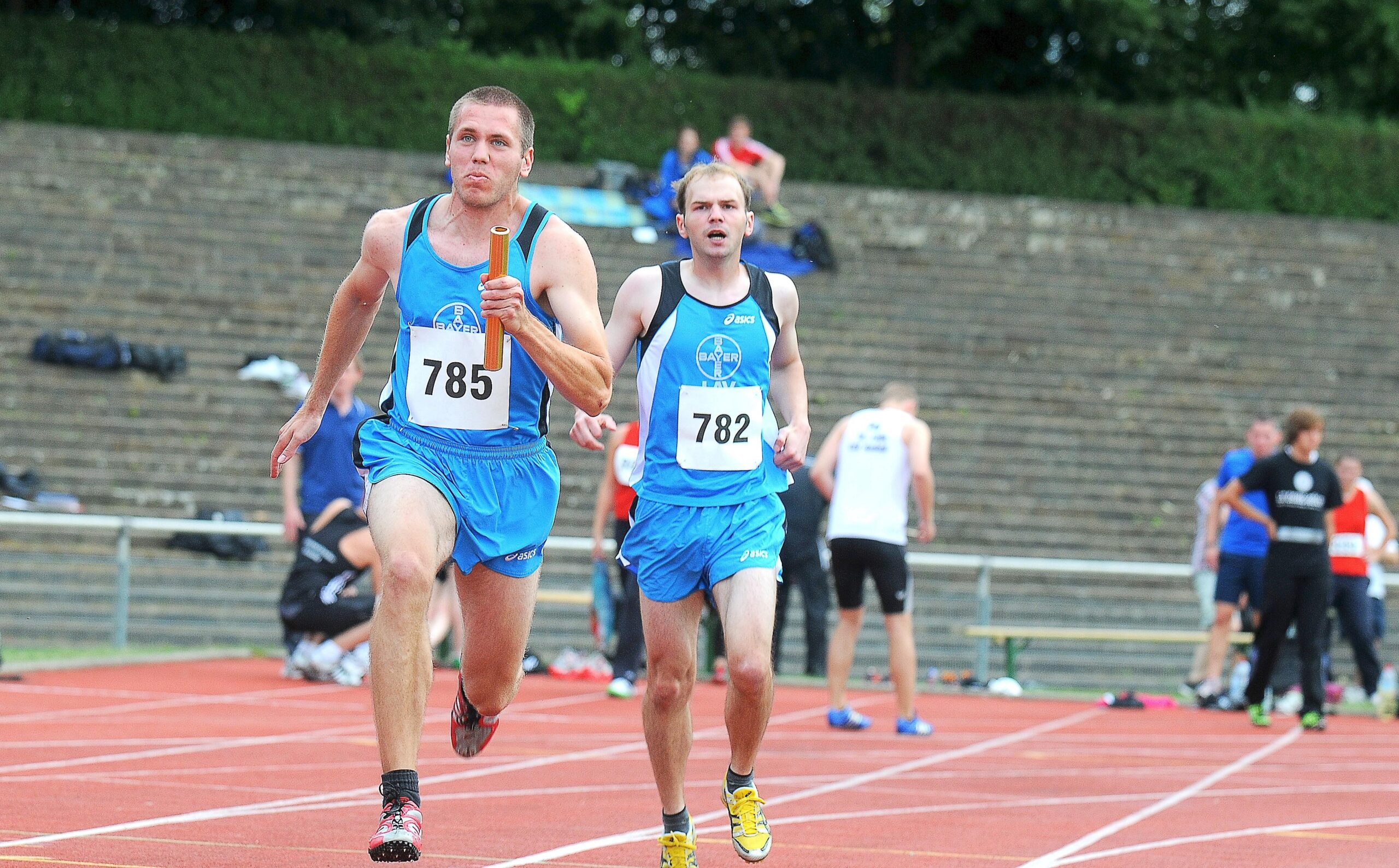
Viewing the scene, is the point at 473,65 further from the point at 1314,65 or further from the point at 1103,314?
the point at 1314,65

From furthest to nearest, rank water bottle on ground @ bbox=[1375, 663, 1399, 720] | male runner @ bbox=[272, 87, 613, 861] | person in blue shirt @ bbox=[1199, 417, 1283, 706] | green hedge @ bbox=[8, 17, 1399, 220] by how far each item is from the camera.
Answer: green hedge @ bbox=[8, 17, 1399, 220] → person in blue shirt @ bbox=[1199, 417, 1283, 706] → water bottle on ground @ bbox=[1375, 663, 1399, 720] → male runner @ bbox=[272, 87, 613, 861]

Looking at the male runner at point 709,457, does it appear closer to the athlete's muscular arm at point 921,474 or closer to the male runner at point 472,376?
the male runner at point 472,376

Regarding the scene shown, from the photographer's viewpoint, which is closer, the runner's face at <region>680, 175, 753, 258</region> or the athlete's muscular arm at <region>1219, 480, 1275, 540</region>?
the runner's face at <region>680, 175, 753, 258</region>

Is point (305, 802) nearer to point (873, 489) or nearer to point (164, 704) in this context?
point (164, 704)

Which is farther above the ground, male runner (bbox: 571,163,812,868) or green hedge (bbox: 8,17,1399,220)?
green hedge (bbox: 8,17,1399,220)

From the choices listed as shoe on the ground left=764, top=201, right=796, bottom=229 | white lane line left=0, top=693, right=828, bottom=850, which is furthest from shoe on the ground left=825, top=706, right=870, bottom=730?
shoe on the ground left=764, top=201, right=796, bottom=229

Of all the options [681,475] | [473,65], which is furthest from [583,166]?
[681,475]

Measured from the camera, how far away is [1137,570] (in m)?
15.4

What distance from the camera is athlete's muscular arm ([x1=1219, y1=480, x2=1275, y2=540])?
12.5 m

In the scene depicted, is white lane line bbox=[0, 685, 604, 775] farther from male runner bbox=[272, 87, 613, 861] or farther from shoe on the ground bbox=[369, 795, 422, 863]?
shoe on the ground bbox=[369, 795, 422, 863]

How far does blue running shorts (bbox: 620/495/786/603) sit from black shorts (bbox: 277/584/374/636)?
22.9 feet

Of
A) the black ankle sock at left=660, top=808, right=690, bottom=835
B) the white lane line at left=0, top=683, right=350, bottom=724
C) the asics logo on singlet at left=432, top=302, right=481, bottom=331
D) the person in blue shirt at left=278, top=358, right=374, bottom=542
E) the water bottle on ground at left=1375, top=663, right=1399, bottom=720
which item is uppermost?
the asics logo on singlet at left=432, top=302, right=481, bottom=331

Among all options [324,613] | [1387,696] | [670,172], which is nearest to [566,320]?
[324,613]

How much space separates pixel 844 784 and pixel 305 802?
102 inches
